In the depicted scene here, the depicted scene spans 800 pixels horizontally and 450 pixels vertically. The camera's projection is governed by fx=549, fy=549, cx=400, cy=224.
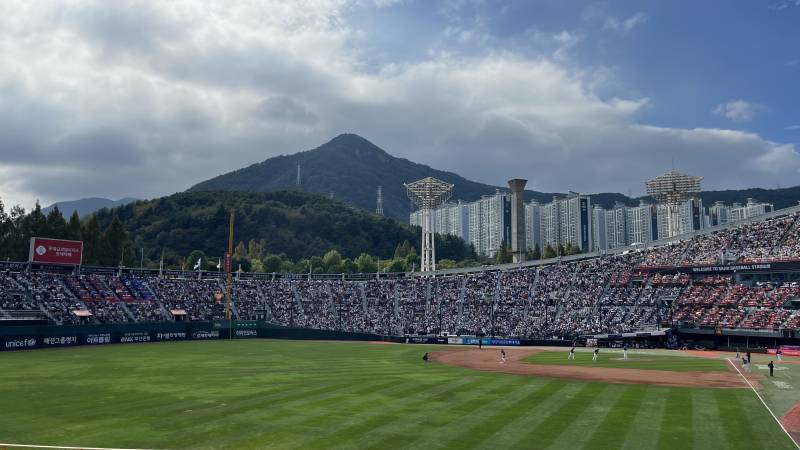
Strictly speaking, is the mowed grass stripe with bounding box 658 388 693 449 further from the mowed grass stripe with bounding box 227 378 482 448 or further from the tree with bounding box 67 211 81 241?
the tree with bounding box 67 211 81 241

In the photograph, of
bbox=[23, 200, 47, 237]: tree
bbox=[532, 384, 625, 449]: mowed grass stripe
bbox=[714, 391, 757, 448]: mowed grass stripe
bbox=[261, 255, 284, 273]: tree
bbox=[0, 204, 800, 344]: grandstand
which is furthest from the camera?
bbox=[261, 255, 284, 273]: tree

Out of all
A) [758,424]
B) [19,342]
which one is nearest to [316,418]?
[758,424]

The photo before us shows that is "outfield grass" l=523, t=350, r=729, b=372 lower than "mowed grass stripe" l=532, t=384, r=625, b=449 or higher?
lower

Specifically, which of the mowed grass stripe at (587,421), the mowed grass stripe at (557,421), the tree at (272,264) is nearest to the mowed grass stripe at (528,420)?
the mowed grass stripe at (557,421)

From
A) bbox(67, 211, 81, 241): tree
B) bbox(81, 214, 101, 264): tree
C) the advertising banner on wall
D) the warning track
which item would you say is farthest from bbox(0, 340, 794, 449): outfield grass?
bbox(67, 211, 81, 241): tree

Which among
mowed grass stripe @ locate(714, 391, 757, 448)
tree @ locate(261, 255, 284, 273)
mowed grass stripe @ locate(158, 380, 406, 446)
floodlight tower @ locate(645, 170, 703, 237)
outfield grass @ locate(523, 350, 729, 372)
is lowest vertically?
outfield grass @ locate(523, 350, 729, 372)

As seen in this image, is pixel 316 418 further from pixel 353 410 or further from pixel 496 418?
pixel 496 418

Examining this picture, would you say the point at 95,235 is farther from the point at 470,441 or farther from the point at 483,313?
the point at 470,441

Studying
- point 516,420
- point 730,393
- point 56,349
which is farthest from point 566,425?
point 56,349
